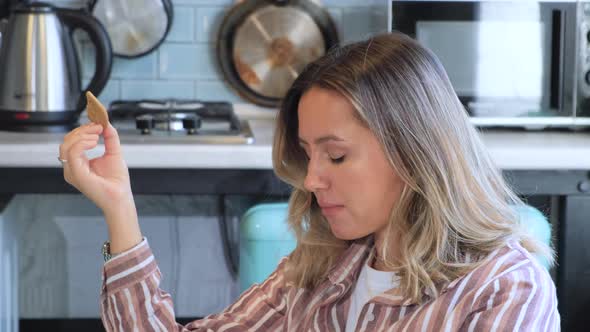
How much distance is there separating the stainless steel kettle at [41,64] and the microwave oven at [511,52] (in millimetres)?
815

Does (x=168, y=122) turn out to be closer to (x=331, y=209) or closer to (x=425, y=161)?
(x=331, y=209)

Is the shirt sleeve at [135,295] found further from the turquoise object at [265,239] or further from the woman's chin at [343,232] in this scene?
the turquoise object at [265,239]

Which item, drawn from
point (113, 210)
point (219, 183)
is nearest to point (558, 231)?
point (219, 183)

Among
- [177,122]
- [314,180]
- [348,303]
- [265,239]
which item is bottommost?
[265,239]

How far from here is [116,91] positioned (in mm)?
3000

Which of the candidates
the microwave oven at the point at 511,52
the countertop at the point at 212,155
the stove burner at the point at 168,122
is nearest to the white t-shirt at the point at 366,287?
the countertop at the point at 212,155

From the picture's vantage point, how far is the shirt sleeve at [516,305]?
4.23ft

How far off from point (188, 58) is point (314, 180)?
1.63m

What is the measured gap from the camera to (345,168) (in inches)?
57.1

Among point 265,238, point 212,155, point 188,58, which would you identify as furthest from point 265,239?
point 188,58

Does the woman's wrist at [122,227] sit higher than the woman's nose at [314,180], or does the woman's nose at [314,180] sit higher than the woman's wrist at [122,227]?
the woman's nose at [314,180]

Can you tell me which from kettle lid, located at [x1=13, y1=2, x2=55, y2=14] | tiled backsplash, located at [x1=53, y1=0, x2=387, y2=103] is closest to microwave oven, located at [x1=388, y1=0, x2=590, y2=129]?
tiled backsplash, located at [x1=53, y1=0, x2=387, y2=103]

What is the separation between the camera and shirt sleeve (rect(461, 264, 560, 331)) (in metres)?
1.29

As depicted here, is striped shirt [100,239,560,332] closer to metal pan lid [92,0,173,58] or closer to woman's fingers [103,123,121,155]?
woman's fingers [103,123,121,155]
